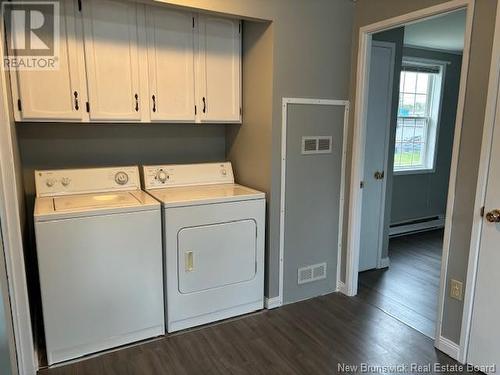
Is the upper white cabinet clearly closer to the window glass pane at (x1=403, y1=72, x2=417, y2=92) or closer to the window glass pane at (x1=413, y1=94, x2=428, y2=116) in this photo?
→ the window glass pane at (x1=403, y1=72, x2=417, y2=92)

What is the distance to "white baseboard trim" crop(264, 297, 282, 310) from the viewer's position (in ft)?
9.59

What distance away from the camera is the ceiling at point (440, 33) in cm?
351

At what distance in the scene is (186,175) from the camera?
3014mm

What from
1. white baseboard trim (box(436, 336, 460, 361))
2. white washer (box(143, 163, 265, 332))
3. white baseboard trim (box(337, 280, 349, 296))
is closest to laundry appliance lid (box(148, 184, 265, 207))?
white washer (box(143, 163, 265, 332))

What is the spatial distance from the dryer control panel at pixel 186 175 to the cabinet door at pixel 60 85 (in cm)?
71

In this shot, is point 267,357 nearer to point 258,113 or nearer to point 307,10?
point 258,113

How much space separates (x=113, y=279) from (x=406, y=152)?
14.1 ft

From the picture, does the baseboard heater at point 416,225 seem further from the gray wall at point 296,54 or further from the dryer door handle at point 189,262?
the dryer door handle at point 189,262

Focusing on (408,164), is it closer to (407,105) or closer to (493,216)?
(407,105)

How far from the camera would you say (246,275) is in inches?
110

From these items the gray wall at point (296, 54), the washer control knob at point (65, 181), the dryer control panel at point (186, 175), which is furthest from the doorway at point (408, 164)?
the washer control knob at point (65, 181)

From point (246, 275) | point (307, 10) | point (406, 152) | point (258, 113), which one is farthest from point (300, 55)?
point (406, 152)

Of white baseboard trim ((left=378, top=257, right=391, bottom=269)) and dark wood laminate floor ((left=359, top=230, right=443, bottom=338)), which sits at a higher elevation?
white baseboard trim ((left=378, top=257, right=391, bottom=269))

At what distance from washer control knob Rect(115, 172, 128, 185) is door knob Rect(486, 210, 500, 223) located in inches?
96.1
